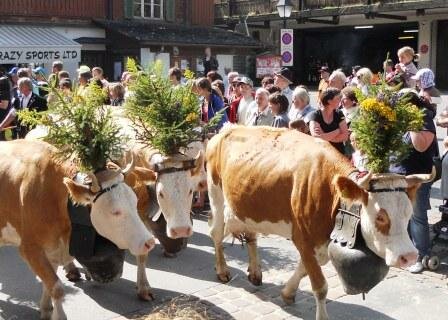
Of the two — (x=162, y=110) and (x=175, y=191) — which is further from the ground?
(x=162, y=110)

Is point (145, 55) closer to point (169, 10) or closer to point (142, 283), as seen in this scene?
point (169, 10)

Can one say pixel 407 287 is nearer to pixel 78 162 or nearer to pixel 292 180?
pixel 292 180

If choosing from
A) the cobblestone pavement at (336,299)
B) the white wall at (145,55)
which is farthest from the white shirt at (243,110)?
the white wall at (145,55)

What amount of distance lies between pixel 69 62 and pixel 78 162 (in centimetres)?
1887

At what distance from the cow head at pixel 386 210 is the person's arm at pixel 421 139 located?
5.41 ft

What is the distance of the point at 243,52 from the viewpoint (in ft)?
90.7

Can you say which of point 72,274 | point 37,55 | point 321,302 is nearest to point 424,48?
point 37,55

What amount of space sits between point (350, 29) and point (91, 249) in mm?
28577

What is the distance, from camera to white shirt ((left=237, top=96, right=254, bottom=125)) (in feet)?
29.4

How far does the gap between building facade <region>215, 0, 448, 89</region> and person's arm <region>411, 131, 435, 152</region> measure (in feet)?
62.9

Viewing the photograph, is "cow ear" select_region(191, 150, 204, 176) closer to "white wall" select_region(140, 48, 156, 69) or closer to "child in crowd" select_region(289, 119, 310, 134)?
"child in crowd" select_region(289, 119, 310, 134)

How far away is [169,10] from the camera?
88.2 ft

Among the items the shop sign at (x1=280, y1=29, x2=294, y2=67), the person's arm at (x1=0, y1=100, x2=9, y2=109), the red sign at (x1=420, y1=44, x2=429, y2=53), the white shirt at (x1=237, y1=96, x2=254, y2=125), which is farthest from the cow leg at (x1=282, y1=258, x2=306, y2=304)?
the red sign at (x1=420, y1=44, x2=429, y2=53)

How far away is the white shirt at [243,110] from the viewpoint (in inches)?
352
